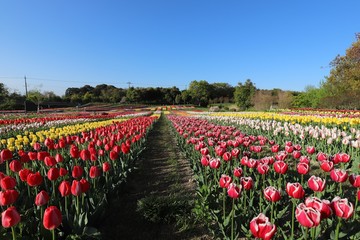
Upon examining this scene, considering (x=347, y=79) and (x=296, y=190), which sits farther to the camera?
(x=347, y=79)

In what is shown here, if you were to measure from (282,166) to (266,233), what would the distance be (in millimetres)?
1886

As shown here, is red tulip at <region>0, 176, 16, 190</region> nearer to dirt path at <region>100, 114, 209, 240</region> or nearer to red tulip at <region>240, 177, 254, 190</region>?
dirt path at <region>100, 114, 209, 240</region>

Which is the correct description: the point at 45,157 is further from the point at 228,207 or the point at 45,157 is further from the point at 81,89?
the point at 81,89

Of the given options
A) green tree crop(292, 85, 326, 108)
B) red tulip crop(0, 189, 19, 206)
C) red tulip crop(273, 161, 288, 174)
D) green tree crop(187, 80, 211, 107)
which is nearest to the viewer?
red tulip crop(0, 189, 19, 206)

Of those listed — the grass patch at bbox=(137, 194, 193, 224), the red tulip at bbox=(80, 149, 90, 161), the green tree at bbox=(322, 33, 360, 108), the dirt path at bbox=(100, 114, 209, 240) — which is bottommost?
the dirt path at bbox=(100, 114, 209, 240)

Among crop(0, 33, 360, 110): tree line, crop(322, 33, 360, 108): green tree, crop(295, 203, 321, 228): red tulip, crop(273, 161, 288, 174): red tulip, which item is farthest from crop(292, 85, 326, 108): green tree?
crop(295, 203, 321, 228): red tulip

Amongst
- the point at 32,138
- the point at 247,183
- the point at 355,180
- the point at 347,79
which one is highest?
the point at 347,79

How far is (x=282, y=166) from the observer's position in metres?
3.75

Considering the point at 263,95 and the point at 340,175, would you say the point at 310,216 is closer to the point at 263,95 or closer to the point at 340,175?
the point at 340,175

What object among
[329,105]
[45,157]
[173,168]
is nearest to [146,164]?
[173,168]

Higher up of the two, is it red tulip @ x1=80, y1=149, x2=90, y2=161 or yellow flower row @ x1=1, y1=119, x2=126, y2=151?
red tulip @ x1=80, y1=149, x2=90, y2=161

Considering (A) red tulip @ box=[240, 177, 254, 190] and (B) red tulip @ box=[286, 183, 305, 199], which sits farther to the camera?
(A) red tulip @ box=[240, 177, 254, 190]

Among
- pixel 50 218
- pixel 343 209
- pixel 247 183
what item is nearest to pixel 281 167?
pixel 247 183

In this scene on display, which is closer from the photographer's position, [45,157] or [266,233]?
[266,233]
